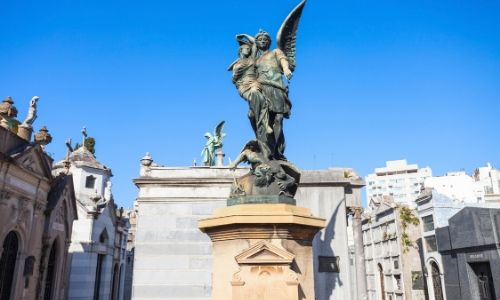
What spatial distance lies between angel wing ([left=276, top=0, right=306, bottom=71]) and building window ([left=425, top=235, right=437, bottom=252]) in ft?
85.8

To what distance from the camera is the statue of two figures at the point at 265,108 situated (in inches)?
241

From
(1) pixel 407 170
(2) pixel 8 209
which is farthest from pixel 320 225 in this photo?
(1) pixel 407 170

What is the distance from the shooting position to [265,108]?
6.51m

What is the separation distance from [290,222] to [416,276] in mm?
30760

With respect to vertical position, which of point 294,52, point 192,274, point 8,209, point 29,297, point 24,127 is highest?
point 24,127

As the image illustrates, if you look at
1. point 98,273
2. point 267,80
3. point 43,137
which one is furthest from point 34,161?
point 267,80

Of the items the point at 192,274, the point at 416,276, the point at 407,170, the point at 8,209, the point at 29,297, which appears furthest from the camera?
the point at 407,170

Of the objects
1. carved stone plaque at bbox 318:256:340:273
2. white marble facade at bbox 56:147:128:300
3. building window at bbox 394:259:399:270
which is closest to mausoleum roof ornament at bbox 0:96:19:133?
white marble facade at bbox 56:147:128:300

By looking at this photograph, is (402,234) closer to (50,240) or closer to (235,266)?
(50,240)

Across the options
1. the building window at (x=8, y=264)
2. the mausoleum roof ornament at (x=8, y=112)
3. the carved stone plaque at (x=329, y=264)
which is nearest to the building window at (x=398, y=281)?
the carved stone plaque at (x=329, y=264)

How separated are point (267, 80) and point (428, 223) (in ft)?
89.8

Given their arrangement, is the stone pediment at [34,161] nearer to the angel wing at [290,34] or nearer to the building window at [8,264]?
the building window at [8,264]

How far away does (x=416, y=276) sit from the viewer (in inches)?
1242

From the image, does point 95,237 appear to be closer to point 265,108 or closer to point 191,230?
point 191,230
